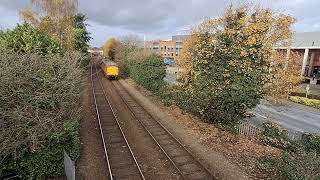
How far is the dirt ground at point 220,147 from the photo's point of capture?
1183 cm

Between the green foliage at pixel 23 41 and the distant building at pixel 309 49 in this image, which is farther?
the distant building at pixel 309 49

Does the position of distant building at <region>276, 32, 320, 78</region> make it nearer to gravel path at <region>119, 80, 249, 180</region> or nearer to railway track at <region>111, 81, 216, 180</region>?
gravel path at <region>119, 80, 249, 180</region>

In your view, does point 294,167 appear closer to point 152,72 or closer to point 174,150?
point 174,150

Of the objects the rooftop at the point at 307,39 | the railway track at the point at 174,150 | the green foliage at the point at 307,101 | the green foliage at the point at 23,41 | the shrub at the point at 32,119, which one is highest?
the rooftop at the point at 307,39

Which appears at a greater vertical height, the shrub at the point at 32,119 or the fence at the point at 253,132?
the shrub at the point at 32,119

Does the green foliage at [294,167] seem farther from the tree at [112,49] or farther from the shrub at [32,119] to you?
the tree at [112,49]

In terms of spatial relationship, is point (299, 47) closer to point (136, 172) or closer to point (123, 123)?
point (123, 123)

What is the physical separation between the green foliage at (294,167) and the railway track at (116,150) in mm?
5752

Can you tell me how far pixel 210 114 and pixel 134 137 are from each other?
5.61 m

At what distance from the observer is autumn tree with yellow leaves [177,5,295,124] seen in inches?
601

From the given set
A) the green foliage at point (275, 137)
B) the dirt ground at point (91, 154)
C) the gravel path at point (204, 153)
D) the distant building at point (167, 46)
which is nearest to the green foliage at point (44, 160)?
the dirt ground at point (91, 154)

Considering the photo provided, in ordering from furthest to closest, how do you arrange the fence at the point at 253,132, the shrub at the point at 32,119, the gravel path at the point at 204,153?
1. the fence at the point at 253,132
2. the gravel path at the point at 204,153
3. the shrub at the point at 32,119

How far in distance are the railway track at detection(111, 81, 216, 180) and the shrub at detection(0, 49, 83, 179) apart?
4847 millimetres

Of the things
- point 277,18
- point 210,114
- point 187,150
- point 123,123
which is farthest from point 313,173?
point 277,18
